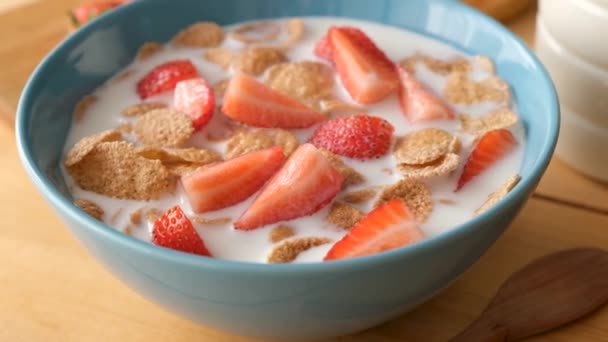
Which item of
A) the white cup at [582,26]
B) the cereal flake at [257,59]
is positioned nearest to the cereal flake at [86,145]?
the cereal flake at [257,59]

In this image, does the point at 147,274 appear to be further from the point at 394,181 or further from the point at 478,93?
the point at 478,93

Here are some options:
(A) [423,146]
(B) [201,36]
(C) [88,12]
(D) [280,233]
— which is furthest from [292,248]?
(C) [88,12]

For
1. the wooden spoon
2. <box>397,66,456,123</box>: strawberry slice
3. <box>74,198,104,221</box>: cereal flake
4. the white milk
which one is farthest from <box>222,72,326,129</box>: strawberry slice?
the wooden spoon

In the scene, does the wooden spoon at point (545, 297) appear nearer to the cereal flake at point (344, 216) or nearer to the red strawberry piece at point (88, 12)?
the cereal flake at point (344, 216)

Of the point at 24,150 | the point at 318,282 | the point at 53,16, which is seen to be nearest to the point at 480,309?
the point at 318,282

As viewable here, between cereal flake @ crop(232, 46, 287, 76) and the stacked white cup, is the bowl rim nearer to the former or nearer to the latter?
the stacked white cup
